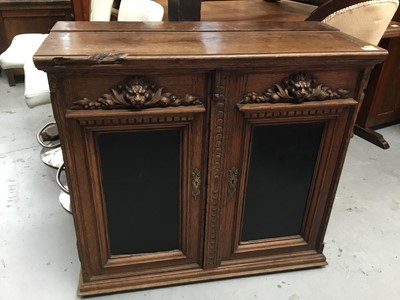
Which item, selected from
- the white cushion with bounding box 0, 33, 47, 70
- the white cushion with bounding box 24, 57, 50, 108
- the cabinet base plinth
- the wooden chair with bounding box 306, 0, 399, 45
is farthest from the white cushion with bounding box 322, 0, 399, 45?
the white cushion with bounding box 0, 33, 47, 70

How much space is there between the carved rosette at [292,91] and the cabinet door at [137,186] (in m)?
0.16

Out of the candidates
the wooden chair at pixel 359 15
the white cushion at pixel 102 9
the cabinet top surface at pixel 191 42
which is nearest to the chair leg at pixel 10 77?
the white cushion at pixel 102 9

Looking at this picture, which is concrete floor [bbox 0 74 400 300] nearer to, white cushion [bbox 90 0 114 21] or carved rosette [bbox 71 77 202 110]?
carved rosette [bbox 71 77 202 110]

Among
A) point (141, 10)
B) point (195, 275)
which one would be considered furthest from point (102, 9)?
point (195, 275)

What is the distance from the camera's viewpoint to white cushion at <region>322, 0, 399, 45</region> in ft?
4.26

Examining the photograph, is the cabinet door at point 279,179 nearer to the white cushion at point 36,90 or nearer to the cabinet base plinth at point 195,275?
the cabinet base plinth at point 195,275

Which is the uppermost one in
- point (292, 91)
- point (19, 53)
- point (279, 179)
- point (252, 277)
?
point (292, 91)

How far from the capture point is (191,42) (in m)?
1.05

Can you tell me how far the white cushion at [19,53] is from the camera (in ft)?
5.84

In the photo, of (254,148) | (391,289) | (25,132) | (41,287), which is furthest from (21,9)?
(391,289)

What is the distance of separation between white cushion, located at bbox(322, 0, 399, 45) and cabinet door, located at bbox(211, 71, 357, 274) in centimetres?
40

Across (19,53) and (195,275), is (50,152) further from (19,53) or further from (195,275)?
(195,275)

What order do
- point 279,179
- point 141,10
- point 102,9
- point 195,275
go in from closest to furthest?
point 279,179, point 195,275, point 141,10, point 102,9

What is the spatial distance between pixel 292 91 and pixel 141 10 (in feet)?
3.07
